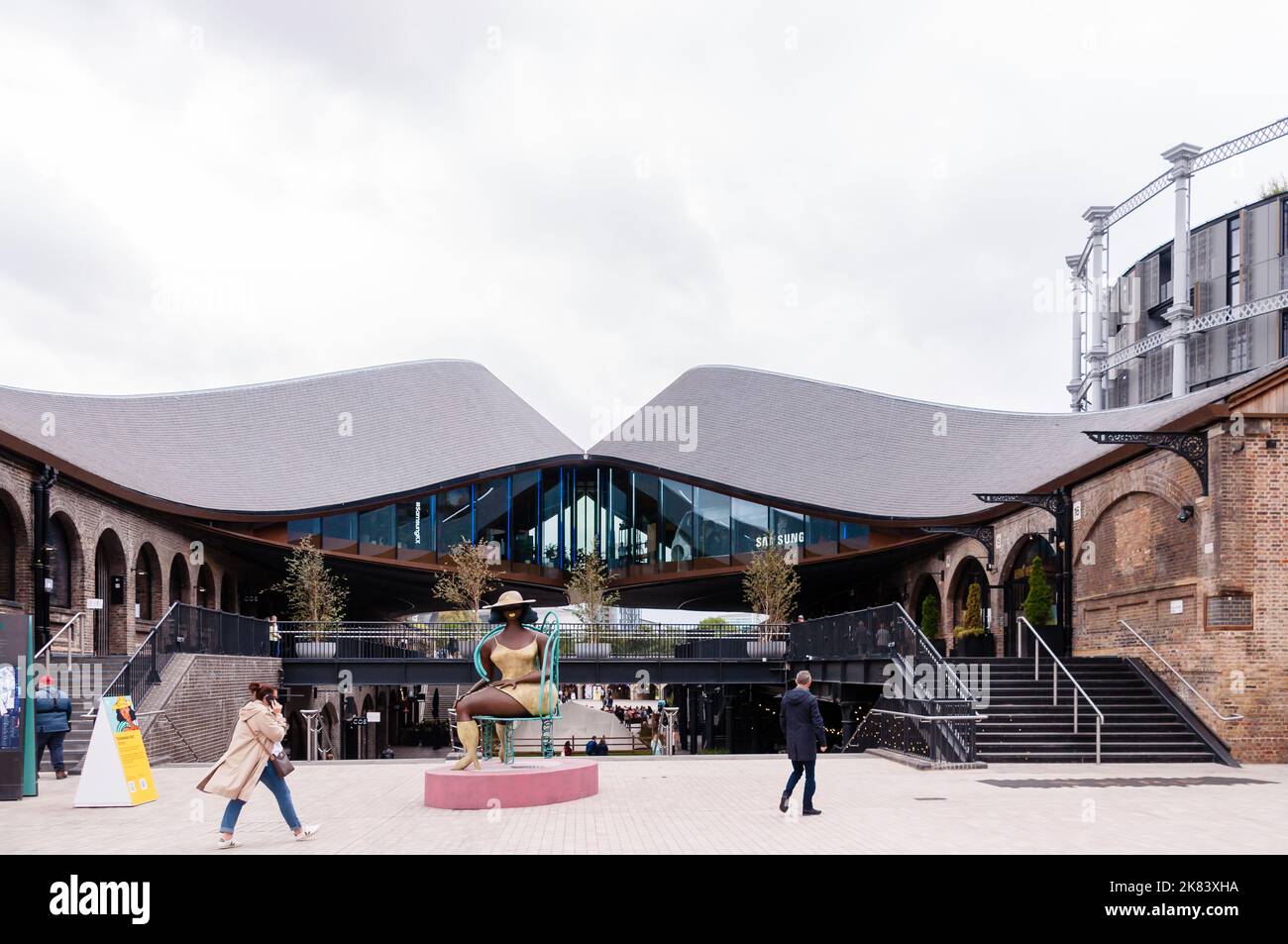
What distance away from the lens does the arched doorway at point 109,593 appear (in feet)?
81.0

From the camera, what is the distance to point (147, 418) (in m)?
32.1

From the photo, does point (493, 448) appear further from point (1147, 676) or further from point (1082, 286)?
point (1082, 286)

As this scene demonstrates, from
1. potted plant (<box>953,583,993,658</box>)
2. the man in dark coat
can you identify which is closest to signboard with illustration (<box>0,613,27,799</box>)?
the man in dark coat

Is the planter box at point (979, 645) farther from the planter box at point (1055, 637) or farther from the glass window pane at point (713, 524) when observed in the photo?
the glass window pane at point (713, 524)

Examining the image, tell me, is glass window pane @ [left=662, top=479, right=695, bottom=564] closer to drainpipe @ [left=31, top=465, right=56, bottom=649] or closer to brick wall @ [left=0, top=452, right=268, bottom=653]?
brick wall @ [left=0, top=452, right=268, bottom=653]

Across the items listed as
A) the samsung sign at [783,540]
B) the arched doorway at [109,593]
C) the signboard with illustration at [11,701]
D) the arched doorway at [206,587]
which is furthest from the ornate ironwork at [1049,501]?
the arched doorway at [206,587]

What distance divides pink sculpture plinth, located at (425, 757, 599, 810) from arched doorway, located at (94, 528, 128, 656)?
15.6 m

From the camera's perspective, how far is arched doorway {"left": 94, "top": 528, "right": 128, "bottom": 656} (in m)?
24.7

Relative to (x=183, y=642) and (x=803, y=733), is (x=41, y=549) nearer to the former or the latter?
(x=183, y=642)

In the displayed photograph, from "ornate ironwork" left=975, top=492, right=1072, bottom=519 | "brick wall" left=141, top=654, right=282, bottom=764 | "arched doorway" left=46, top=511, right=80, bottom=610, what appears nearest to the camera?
"brick wall" left=141, top=654, right=282, bottom=764

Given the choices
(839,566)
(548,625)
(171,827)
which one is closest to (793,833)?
(548,625)

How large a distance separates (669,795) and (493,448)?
3066 cm

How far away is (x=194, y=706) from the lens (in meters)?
18.8

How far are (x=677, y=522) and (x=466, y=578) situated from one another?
8102 mm
